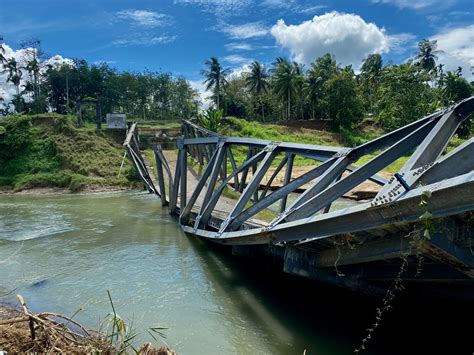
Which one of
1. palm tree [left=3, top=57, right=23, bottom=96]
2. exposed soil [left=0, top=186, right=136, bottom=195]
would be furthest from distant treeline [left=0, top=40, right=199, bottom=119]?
exposed soil [left=0, top=186, right=136, bottom=195]

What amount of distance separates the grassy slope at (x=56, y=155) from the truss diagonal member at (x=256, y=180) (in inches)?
958

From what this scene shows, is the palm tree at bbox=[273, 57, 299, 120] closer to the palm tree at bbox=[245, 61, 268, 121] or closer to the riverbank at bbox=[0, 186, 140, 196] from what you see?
the palm tree at bbox=[245, 61, 268, 121]

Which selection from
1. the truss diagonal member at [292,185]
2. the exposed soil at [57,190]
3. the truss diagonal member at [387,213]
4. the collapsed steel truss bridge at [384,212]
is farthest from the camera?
the exposed soil at [57,190]

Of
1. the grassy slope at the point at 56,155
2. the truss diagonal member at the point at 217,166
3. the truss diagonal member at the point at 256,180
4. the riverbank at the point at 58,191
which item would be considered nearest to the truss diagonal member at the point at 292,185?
the truss diagonal member at the point at 256,180

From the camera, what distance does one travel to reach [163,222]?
51.3 ft

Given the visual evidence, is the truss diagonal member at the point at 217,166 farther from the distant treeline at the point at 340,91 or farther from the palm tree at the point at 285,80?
the palm tree at the point at 285,80

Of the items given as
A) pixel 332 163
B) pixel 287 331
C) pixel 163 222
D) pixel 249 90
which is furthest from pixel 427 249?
pixel 249 90

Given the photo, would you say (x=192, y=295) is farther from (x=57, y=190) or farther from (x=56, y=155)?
(x=56, y=155)

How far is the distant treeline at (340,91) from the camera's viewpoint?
1567 inches

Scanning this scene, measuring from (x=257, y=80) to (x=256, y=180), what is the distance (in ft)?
176

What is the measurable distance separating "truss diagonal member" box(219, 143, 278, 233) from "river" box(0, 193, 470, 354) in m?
1.64

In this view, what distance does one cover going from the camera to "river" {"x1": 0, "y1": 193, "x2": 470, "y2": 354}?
6125 mm

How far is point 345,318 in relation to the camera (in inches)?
263

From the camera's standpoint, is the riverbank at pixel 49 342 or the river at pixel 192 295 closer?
the riverbank at pixel 49 342
